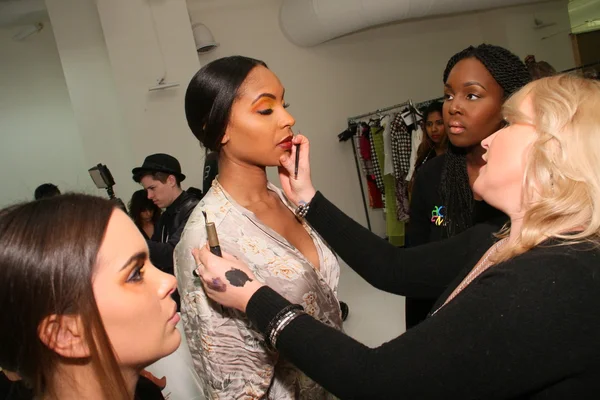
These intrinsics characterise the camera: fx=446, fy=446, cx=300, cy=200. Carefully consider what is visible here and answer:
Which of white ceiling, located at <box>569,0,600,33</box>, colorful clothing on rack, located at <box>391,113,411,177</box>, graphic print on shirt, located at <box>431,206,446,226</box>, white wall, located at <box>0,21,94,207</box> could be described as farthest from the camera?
white wall, located at <box>0,21,94,207</box>

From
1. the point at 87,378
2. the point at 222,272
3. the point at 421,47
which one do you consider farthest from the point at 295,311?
the point at 421,47

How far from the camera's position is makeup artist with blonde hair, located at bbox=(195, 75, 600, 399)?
0.67 metres

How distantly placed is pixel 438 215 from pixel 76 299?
1.37 metres

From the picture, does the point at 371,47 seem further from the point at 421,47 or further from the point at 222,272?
the point at 222,272

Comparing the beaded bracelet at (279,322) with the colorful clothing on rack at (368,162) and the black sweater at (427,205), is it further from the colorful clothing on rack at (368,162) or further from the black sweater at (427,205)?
the colorful clothing on rack at (368,162)

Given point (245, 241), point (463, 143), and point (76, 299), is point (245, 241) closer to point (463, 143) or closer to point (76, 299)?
point (76, 299)

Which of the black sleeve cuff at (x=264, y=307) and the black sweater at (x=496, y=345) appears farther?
the black sleeve cuff at (x=264, y=307)

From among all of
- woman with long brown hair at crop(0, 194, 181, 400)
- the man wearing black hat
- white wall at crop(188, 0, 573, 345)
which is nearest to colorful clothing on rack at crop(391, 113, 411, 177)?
white wall at crop(188, 0, 573, 345)

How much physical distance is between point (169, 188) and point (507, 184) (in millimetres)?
2050

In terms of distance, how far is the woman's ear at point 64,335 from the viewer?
0.69 meters

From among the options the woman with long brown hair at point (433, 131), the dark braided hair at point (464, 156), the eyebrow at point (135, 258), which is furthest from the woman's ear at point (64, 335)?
the woman with long brown hair at point (433, 131)

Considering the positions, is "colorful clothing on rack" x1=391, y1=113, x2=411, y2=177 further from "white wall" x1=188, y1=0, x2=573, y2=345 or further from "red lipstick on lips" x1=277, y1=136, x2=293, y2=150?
"red lipstick on lips" x1=277, y1=136, x2=293, y2=150

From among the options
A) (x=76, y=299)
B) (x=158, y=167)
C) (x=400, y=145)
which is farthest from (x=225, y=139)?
(x=400, y=145)

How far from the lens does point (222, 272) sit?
2.99ft
